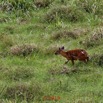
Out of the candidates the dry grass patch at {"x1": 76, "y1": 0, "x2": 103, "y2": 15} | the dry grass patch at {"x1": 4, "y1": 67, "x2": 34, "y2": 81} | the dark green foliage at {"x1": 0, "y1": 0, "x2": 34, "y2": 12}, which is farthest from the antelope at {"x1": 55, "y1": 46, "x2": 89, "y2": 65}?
the dark green foliage at {"x1": 0, "y1": 0, "x2": 34, "y2": 12}

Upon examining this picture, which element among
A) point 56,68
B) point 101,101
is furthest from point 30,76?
point 101,101

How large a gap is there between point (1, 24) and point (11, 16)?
59 centimetres

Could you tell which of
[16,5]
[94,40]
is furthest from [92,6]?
[94,40]

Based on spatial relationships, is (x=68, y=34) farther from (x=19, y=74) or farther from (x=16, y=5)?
(x=19, y=74)

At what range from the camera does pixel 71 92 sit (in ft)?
23.0

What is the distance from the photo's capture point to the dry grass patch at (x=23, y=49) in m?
8.85

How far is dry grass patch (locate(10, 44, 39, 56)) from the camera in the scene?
348 inches

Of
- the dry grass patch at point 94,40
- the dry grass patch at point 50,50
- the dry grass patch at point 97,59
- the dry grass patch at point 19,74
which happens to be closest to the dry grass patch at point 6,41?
the dry grass patch at point 50,50

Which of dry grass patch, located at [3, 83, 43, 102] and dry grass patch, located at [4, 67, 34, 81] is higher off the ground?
dry grass patch, located at [3, 83, 43, 102]

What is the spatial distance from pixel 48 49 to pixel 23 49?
0.52 meters

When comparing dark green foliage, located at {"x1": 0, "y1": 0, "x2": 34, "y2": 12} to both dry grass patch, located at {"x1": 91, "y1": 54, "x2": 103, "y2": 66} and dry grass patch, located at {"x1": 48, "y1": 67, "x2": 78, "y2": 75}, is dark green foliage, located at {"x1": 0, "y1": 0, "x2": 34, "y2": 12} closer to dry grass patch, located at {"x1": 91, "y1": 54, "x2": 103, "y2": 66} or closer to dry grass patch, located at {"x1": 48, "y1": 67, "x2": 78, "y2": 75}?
dry grass patch, located at {"x1": 91, "y1": 54, "x2": 103, "y2": 66}

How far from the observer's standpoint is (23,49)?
8.88m

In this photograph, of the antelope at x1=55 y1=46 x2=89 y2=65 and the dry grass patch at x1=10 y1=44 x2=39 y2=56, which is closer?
the antelope at x1=55 y1=46 x2=89 y2=65

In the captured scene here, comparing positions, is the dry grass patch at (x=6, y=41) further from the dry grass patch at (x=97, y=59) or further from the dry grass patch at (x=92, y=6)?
the dry grass patch at (x=92, y=6)
